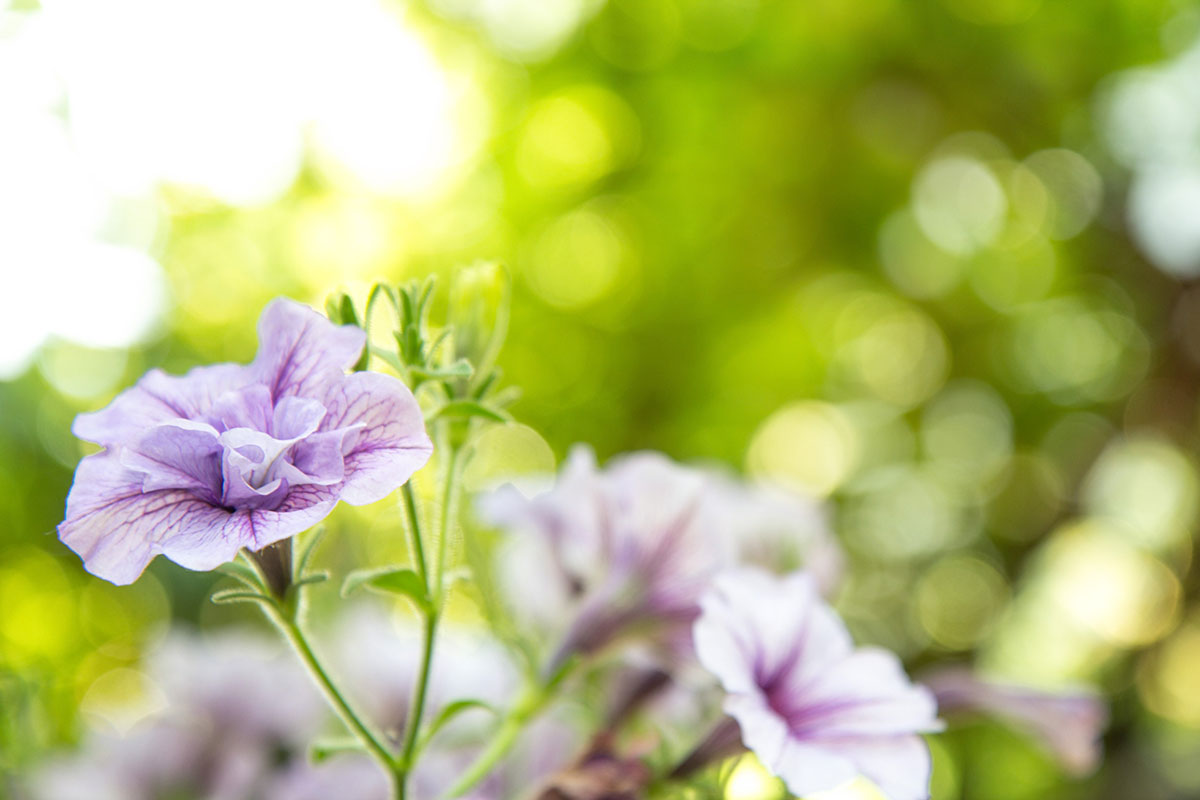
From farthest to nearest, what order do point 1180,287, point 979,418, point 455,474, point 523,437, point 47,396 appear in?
point 979,418 < point 1180,287 < point 523,437 < point 47,396 < point 455,474

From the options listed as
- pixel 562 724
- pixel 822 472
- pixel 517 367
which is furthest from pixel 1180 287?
pixel 562 724

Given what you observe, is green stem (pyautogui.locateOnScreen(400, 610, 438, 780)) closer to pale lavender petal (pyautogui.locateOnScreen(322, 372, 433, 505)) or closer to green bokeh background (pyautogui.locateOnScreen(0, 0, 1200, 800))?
pale lavender petal (pyautogui.locateOnScreen(322, 372, 433, 505))

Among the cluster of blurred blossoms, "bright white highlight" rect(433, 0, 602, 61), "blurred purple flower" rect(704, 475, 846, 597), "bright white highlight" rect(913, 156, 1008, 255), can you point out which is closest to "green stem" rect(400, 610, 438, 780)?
the cluster of blurred blossoms

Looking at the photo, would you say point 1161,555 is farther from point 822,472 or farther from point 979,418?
point 822,472

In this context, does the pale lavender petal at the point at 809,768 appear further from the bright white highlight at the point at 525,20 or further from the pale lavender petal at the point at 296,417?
the bright white highlight at the point at 525,20

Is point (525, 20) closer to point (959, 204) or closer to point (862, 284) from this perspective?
point (862, 284)

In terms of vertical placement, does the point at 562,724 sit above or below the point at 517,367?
above

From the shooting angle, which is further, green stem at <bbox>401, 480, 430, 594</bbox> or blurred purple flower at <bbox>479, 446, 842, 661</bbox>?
blurred purple flower at <bbox>479, 446, 842, 661</bbox>

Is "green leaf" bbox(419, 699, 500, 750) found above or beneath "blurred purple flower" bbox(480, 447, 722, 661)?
beneath
